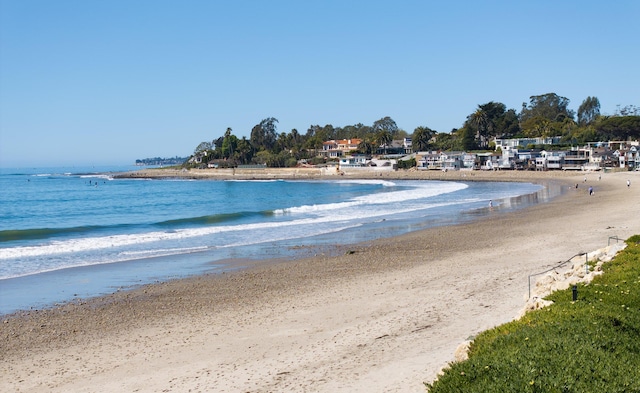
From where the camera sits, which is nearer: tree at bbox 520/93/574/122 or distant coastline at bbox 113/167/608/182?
distant coastline at bbox 113/167/608/182

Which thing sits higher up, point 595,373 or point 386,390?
point 595,373

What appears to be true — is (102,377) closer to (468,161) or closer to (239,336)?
(239,336)

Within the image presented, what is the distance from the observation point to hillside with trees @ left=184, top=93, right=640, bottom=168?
121 meters

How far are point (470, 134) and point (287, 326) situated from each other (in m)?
123

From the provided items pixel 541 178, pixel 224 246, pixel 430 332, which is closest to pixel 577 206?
pixel 224 246

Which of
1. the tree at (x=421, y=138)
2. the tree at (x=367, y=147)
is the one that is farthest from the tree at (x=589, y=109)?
the tree at (x=367, y=147)

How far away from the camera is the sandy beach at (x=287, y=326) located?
10258 mm

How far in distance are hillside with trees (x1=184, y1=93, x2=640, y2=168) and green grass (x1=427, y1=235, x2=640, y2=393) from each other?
11687cm

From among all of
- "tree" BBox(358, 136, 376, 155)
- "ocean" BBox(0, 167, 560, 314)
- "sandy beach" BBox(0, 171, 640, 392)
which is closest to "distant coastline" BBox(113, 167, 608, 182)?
"tree" BBox(358, 136, 376, 155)

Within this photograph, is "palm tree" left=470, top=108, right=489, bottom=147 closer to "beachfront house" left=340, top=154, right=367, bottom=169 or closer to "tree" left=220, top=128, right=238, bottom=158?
"beachfront house" left=340, top=154, right=367, bottom=169

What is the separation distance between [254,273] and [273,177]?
342 feet

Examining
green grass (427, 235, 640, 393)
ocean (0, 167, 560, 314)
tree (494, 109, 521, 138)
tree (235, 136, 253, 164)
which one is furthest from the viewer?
tree (235, 136, 253, 164)

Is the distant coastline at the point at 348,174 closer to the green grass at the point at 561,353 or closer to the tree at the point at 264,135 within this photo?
the tree at the point at 264,135

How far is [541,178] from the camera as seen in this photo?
83.8 meters
